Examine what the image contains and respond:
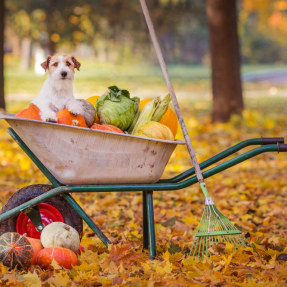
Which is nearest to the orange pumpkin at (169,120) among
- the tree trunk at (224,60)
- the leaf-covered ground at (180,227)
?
the leaf-covered ground at (180,227)

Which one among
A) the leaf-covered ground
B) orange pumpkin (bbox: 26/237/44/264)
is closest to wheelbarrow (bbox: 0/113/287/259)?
orange pumpkin (bbox: 26/237/44/264)

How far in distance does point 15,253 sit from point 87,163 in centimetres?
63

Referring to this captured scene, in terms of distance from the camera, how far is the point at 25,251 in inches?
89.5

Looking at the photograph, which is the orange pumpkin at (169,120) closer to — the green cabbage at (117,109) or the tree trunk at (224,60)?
the green cabbage at (117,109)

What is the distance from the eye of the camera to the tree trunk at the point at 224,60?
7.92m

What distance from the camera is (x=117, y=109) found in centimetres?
255

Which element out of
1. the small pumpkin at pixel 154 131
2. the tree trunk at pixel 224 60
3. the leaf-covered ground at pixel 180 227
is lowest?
the leaf-covered ground at pixel 180 227

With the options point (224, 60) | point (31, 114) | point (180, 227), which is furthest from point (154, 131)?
point (224, 60)

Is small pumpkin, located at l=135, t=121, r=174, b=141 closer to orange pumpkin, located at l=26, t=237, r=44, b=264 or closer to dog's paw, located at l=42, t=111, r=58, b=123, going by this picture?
dog's paw, located at l=42, t=111, r=58, b=123

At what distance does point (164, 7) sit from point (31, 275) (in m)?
16.0

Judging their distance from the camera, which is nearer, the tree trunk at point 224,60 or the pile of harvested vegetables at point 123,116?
the pile of harvested vegetables at point 123,116

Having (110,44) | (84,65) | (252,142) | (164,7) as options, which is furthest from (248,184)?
(84,65)

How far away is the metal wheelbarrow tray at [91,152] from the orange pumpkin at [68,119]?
7cm

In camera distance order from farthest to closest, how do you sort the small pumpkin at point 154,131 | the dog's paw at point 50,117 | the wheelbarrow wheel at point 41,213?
the wheelbarrow wheel at point 41,213 < the small pumpkin at point 154,131 < the dog's paw at point 50,117
